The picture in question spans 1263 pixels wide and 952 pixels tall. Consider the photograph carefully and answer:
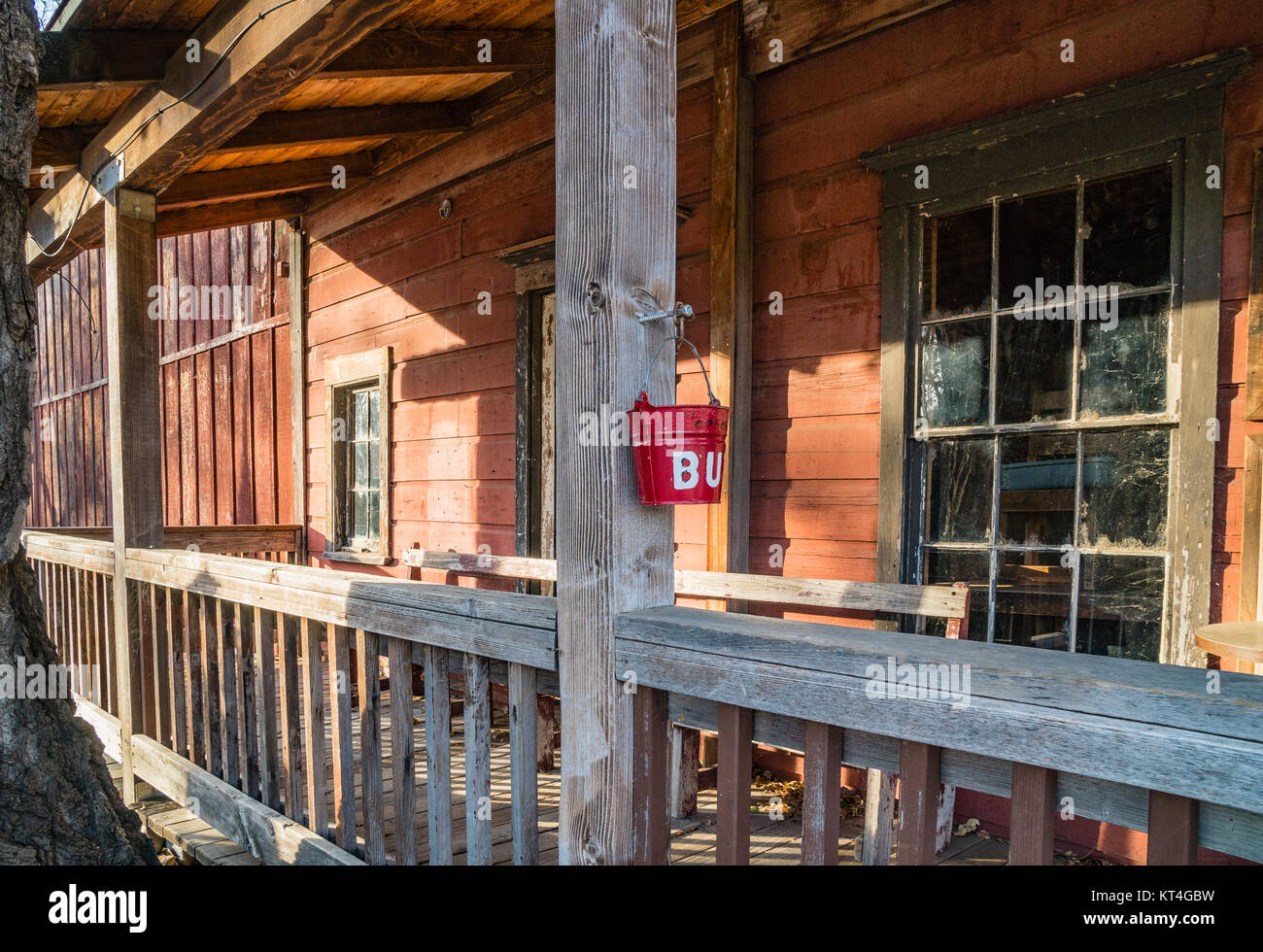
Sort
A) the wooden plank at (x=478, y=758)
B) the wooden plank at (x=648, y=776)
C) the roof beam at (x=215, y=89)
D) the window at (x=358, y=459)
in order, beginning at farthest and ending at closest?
the window at (x=358, y=459), the roof beam at (x=215, y=89), the wooden plank at (x=478, y=758), the wooden plank at (x=648, y=776)

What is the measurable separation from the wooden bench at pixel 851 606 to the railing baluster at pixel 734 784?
1026mm

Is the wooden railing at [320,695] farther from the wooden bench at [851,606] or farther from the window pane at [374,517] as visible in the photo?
the window pane at [374,517]

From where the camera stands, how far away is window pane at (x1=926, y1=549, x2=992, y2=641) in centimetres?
303

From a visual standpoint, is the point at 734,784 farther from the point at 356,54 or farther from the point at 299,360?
the point at 299,360

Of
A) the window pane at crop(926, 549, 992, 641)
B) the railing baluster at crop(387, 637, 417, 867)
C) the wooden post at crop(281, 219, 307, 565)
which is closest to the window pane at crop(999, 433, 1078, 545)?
the window pane at crop(926, 549, 992, 641)

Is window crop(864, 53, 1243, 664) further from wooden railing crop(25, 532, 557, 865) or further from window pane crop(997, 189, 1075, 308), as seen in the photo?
wooden railing crop(25, 532, 557, 865)

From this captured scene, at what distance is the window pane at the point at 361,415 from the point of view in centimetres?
621

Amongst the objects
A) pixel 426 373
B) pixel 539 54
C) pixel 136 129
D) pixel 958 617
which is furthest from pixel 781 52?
pixel 426 373

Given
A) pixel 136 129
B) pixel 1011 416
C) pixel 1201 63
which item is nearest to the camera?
pixel 1201 63

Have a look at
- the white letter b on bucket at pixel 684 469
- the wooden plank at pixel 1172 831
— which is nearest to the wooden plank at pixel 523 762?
the white letter b on bucket at pixel 684 469

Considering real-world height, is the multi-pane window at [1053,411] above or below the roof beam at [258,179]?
below

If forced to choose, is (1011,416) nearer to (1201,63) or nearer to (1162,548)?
(1162,548)

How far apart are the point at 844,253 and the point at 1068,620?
1566mm
